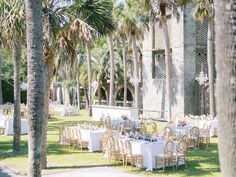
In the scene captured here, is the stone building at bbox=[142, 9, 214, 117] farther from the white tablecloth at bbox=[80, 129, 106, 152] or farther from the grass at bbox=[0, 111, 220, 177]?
the white tablecloth at bbox=[80, 129, 106, 152]

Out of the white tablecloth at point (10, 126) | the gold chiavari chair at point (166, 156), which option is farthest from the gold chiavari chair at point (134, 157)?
the white tablecloth at point (10, 126)

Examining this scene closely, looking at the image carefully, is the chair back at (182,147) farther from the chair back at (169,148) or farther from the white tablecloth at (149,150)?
the white tablecloth at (149,150)

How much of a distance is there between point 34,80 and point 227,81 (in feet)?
19.8

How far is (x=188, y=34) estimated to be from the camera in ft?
101

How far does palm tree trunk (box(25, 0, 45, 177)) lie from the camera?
27.9ft

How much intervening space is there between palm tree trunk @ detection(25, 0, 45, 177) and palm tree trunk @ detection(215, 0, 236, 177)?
572 cm

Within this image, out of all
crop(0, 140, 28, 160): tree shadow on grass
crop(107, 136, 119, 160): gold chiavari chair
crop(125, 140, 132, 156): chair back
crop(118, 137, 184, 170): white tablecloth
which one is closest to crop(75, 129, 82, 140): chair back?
crop(0, 140, 28, 160): tree shadow on grass

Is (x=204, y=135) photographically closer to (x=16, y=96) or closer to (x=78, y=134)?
(x=78, y=134)

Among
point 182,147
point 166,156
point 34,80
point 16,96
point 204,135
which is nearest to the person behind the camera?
point 34,80

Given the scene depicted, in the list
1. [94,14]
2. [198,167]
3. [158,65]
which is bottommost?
[198,167]

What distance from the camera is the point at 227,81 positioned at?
3.18 meters

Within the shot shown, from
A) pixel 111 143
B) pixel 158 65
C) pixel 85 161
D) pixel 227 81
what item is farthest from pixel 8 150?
pixel 158 65

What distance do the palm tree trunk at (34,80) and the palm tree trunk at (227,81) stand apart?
5720 mm

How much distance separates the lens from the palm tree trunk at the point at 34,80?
8.49 metres
